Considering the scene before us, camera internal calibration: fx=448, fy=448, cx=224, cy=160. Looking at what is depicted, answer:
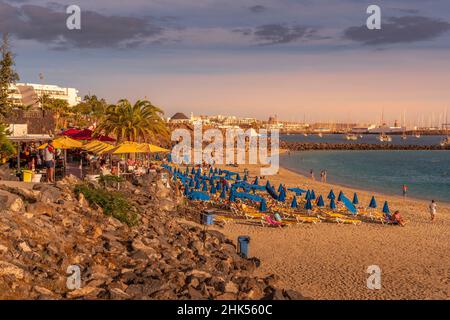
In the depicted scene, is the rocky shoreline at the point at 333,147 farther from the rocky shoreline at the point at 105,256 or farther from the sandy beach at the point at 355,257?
the rocky shoreline at the point at 105,256

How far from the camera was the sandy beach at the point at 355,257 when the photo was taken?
455 inches

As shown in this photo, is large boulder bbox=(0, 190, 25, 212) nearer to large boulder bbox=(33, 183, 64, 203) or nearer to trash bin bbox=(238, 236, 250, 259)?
large boulder bbox=(33, 183, 64, 203)

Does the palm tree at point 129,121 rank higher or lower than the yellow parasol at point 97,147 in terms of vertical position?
higher

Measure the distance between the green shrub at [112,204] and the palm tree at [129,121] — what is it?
1039 centimetres

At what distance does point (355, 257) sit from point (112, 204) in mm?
7953

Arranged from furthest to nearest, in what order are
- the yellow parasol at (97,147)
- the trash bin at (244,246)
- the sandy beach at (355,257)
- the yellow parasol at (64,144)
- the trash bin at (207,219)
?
the yellow parasol at (64,144), the yellow parasol at (97,147), the trash bin at (207,219), the trash bin at (244,246), the sandy beach at (355,257)

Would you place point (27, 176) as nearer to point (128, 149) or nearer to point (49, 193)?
point (49, 193)

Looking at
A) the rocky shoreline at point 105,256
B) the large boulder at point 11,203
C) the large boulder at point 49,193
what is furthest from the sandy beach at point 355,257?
the large boulder at point 11,203

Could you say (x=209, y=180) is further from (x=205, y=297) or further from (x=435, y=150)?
Result: (x=435, y=150)

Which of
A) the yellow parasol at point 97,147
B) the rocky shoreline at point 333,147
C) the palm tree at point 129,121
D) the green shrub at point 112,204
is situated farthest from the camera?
the rocky shoreline at point 333,147

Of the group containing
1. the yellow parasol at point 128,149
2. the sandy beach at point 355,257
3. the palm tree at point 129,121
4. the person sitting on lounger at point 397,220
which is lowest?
the sandy beach at point 355,257

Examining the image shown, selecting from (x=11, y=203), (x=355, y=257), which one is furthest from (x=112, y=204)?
(x=355, y=257)

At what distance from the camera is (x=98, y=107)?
78.0 m
